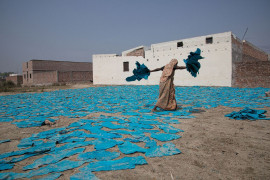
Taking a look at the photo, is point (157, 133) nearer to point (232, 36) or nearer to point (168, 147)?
point (168, 147)

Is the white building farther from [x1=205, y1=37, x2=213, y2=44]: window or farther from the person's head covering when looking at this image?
the person's head covering

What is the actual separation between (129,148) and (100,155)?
46 cm

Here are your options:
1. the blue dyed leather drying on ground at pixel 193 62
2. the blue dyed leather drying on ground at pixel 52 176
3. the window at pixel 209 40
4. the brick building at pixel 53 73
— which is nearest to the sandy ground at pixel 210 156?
the blue dyed leather drying on ground at pixel 52 176

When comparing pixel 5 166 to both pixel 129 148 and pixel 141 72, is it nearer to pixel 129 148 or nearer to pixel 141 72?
pixel 129 148

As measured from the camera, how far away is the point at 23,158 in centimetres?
230

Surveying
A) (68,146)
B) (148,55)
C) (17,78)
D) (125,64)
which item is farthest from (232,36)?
(17,78)

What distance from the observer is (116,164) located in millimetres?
2064

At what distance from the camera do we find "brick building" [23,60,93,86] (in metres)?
27.1

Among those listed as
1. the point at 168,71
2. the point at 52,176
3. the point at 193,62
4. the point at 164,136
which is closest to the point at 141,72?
the point at 168,71

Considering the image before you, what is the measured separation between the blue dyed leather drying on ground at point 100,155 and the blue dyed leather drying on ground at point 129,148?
0.43ft

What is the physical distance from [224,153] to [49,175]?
230cm

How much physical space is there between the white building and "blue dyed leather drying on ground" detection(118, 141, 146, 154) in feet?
49.2

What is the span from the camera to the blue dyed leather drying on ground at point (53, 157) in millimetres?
2096

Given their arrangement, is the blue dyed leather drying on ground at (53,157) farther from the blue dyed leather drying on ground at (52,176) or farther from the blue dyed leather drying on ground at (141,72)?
the blue dyed leather drying on ground at (141,72)
